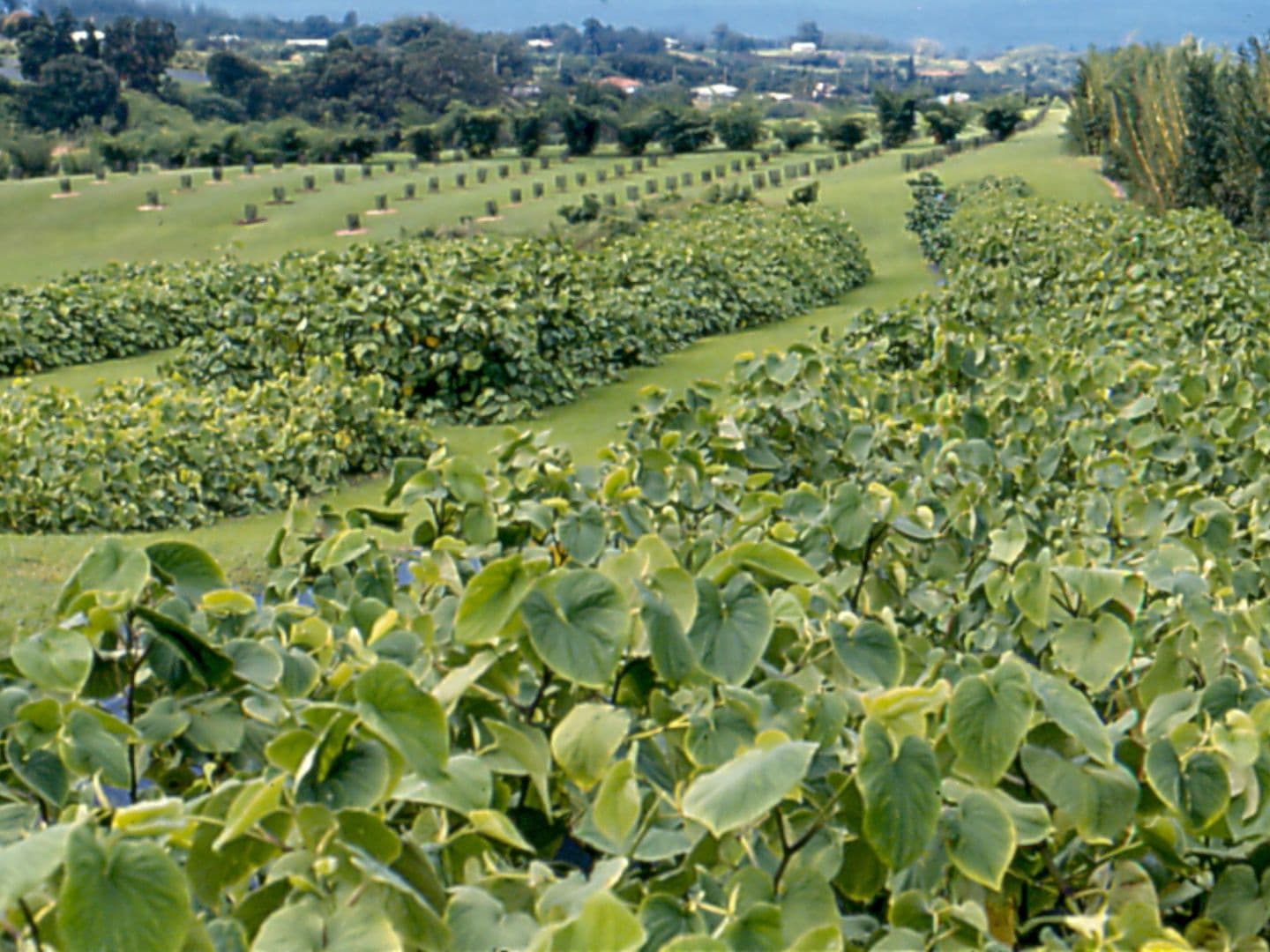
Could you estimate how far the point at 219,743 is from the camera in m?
1.50

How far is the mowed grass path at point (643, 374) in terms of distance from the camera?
6.03 metres

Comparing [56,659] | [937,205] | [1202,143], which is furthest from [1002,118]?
[56,659]

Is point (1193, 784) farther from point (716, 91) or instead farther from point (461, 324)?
point (716, 91)

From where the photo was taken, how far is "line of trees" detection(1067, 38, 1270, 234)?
18203 millimetres

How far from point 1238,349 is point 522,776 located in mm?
4620

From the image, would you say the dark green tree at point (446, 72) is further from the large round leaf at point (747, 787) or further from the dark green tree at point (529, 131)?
the large round leaf at point (747, 787)

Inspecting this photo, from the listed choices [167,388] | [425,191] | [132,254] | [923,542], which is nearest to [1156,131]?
[425,191]

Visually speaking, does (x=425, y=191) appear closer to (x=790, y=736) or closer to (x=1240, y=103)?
(x=1240, y=103)

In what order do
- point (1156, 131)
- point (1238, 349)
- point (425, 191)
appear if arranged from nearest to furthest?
1. point (1238, 349)
2. point (1156, 131)
3. point (425, 191)

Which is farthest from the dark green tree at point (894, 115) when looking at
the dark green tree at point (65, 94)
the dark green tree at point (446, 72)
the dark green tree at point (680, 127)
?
the dark green tree at point (65, 94)

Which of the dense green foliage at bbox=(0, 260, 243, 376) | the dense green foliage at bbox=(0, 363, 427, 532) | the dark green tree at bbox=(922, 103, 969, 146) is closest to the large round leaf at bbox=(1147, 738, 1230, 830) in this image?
the dense green foliage at bbox=(0, 363, 427, 532)

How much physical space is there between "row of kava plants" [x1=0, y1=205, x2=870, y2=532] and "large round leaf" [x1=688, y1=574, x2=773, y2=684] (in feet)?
20.6

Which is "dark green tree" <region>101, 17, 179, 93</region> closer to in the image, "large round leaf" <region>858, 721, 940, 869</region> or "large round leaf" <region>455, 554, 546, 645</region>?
"large round leaf" <region>455, 554, 546, 645</region>

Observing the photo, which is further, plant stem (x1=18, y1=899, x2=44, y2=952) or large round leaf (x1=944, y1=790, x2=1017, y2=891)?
large round leaf (x1=944, y1=790, x2=1017, y2=891)
